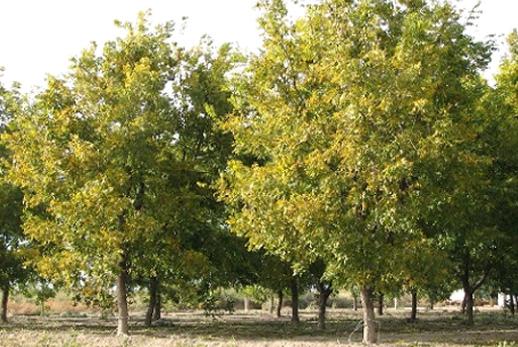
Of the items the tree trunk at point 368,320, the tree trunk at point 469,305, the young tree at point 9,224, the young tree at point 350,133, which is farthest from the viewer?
the tree trunk at point 469,305

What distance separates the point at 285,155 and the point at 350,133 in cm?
255

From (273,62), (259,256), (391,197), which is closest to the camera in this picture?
(391,197)

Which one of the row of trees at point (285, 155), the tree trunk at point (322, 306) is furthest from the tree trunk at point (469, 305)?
the tree trunk at point (322, 306)

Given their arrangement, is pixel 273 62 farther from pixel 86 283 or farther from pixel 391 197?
pixel 86 283

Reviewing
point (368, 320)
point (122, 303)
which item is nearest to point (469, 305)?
point (368, 320)

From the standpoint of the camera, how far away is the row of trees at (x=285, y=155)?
72.6 ft

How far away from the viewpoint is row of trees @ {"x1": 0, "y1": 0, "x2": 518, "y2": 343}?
22.1 m

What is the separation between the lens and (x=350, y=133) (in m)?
22.2

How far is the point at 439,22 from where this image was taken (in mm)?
26422

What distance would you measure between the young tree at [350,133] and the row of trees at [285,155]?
0.24 ft

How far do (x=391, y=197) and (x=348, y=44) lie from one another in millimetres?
6017

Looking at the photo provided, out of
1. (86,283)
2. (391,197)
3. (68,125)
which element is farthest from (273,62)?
(86,283)

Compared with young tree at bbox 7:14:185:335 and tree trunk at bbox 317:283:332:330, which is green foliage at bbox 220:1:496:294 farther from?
tree trunk at bbox 317:283:332:330

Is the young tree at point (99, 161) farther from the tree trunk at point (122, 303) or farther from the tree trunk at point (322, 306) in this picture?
the tree trunk at point (322, 306)
